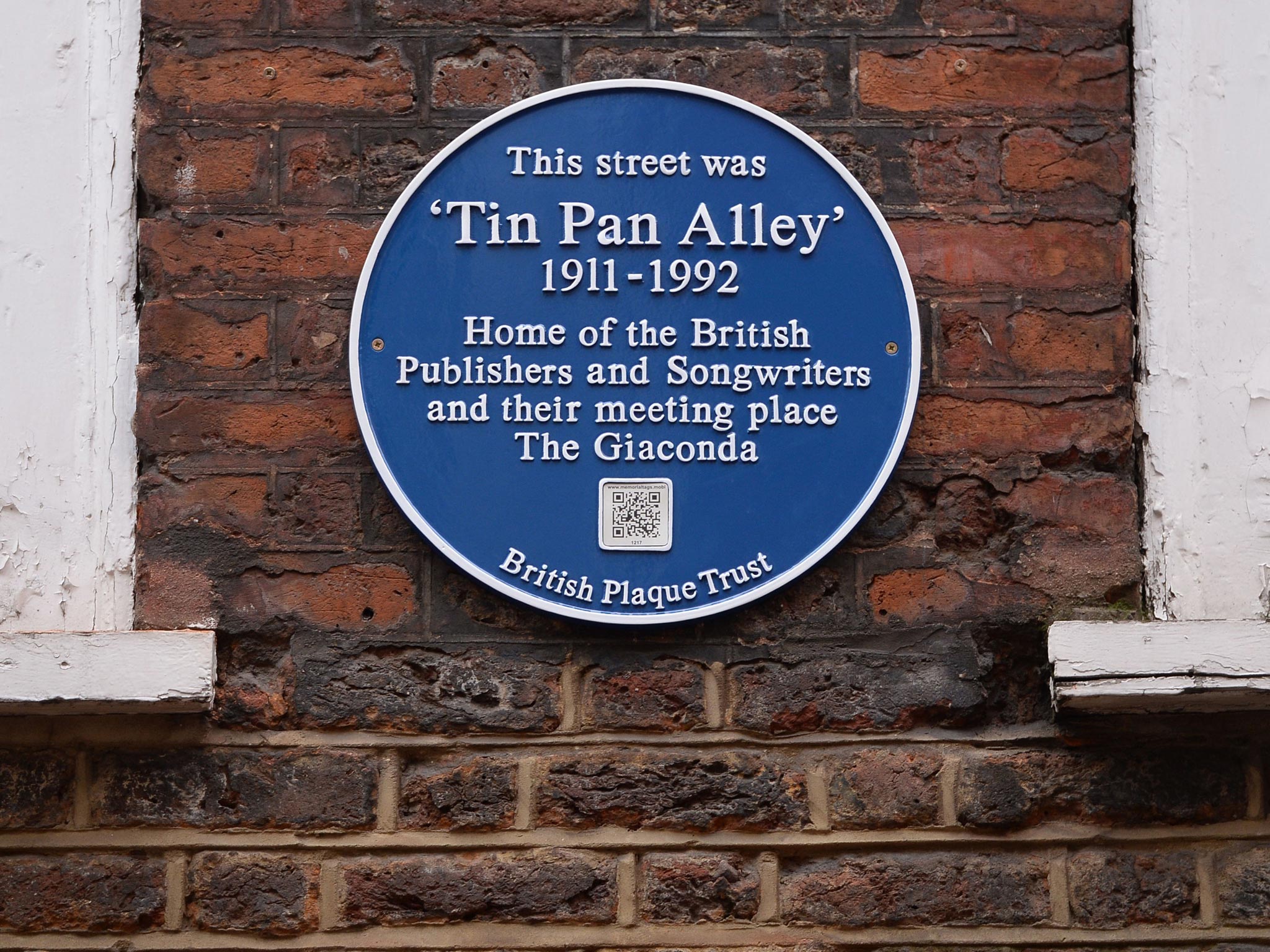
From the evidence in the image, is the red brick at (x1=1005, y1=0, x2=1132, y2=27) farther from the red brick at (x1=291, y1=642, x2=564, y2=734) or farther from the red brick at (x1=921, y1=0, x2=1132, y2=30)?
the red brick at (x1=291, y1=642, x2=564, y2=734)

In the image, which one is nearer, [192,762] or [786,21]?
[192,762]

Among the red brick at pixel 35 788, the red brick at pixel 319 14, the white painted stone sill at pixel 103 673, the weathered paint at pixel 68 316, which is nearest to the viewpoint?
the white painted stone sill at pixel 103 673

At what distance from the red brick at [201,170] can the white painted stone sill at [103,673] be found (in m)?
0.74

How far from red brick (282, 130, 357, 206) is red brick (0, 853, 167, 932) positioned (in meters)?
1.10

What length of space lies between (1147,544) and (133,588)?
1.66 m

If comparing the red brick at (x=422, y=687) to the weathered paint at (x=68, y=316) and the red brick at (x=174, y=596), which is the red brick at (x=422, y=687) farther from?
the weathered paint at (x=68, y=316)

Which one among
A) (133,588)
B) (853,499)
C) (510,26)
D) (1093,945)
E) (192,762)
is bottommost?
(1093,945)

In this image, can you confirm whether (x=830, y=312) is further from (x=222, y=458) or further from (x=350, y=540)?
(x=222, y=458)

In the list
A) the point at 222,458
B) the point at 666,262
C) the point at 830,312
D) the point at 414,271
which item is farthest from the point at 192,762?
the point at 830,312

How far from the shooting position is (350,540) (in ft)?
7.55

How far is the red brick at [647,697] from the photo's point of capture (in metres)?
2.25

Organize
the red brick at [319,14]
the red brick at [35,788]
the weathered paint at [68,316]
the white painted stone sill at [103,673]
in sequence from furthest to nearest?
the red brick at [319,14] < the weathered paint at [68,316] < the red brick at [35,788] < the white painted stone sill at [103,673]

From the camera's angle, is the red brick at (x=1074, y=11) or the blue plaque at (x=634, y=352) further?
the red brick at (x=1074, y=11)

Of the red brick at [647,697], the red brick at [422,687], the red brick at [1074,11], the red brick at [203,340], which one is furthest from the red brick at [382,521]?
the red brick at [1074,11]
